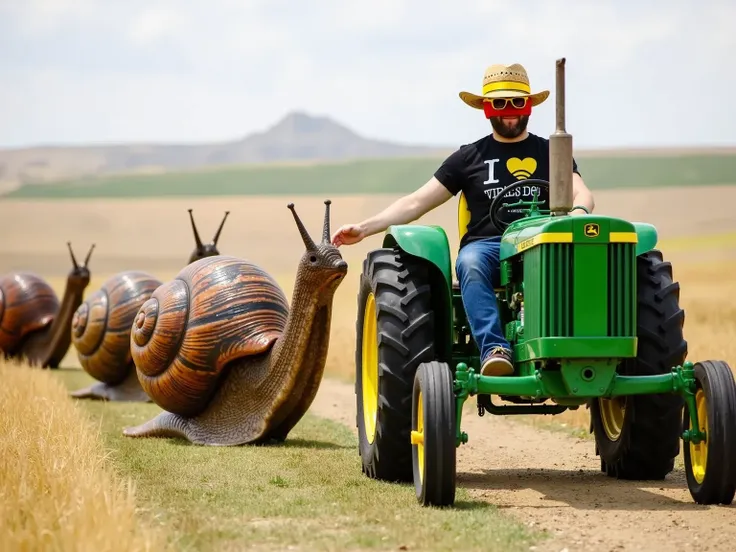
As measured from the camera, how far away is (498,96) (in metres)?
8.53

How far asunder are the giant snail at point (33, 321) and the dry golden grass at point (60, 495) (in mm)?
12336

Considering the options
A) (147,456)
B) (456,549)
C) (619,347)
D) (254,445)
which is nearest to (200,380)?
(254,445)

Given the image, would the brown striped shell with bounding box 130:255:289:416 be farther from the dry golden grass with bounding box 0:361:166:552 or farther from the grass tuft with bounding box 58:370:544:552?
the dry golden grass with bounding box 0:361:166:552

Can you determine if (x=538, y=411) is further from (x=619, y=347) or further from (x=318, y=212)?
(x=318, y=212)

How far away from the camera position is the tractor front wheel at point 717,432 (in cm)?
695

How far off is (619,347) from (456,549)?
1830mm

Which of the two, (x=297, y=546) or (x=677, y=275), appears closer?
(x=297, y=546)

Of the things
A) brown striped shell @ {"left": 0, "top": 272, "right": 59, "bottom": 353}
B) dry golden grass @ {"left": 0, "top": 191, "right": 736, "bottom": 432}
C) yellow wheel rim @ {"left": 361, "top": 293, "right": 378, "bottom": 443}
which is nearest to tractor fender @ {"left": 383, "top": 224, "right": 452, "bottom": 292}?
yellow wheel rim @ {"left": 361, "top": 293, "right": 378, "bottom": 443}

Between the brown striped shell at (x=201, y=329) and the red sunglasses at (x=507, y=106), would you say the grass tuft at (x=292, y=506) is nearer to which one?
the brown striped shell at (x=201, y=329)

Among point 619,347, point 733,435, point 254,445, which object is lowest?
point 254,445

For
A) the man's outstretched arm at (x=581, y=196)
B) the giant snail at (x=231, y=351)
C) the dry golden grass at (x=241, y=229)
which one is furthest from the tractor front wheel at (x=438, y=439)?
the dry golden grass at (x=241, y=229)

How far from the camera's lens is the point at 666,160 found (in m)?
74.9

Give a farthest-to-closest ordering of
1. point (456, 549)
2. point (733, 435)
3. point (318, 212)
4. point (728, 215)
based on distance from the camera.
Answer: point (318, 212), point (728, 215), point (733, 435), point (456, 549)

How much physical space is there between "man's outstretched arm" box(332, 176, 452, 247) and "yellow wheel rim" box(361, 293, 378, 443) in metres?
0.43
